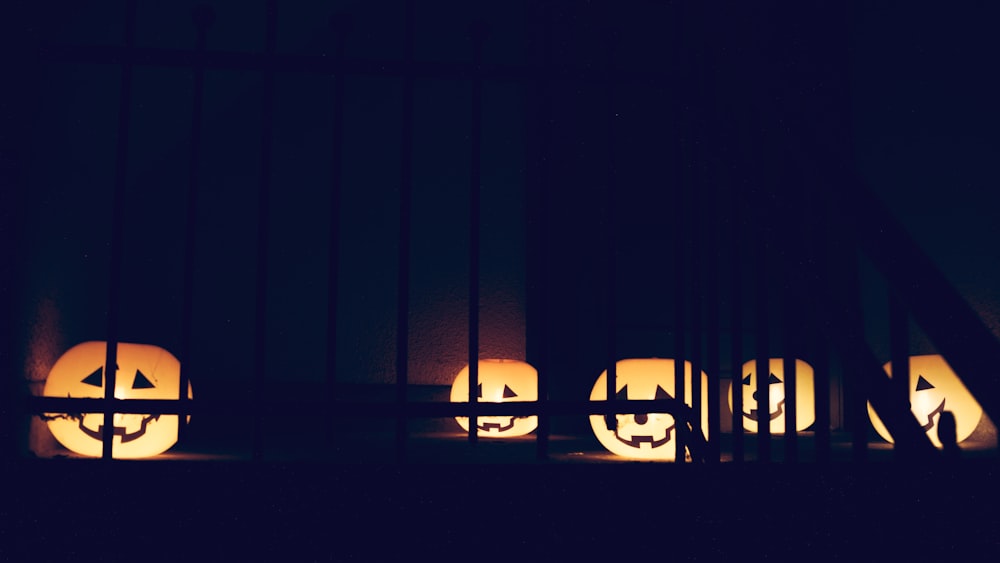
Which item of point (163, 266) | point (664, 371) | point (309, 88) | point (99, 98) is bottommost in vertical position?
point (664, 371)

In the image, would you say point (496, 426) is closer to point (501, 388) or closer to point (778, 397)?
point (501, 388)

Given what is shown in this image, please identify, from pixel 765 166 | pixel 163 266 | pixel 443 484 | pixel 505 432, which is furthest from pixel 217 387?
pixel 765 166

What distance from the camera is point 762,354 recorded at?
223 cm

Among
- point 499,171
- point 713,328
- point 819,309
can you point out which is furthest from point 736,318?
point 499,171

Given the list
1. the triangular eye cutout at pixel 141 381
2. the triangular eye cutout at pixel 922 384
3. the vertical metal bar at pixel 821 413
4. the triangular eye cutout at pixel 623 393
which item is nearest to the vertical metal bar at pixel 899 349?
the vertical metal bar at pixel 821 413

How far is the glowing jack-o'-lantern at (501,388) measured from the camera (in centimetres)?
362

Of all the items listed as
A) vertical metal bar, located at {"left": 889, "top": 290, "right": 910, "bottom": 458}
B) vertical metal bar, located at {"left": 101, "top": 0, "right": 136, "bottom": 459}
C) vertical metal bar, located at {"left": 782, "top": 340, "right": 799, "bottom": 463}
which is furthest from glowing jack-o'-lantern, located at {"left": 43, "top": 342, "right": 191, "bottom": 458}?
vertical metal bar, located at {"left": 889, "top": 290, "right": 910, "bottom": 458}

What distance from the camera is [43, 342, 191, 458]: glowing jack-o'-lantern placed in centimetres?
267

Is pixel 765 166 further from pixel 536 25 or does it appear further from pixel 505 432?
pixel 536 25

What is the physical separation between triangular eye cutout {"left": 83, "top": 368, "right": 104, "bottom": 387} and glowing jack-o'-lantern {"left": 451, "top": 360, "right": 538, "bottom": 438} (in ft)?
4.68

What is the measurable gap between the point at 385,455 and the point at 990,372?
5.59 ft

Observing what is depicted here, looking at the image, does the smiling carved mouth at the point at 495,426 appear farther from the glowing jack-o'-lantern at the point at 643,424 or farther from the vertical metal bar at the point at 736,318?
the vertical metal bar at the point at 736,318

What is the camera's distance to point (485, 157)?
4.56m

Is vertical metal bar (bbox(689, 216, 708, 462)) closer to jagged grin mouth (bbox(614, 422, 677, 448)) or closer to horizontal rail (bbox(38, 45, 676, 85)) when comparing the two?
horizontal rail (bbox(38, 45, 676, 85))
